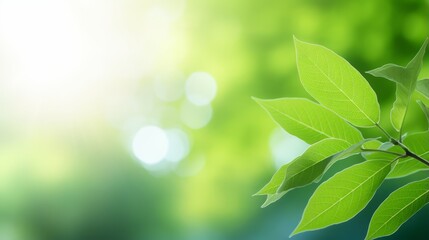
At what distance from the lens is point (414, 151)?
33 cm

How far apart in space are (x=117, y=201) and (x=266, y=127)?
0.91 meters

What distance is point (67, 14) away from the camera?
3.64 metres

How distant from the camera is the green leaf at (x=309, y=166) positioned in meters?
0.27

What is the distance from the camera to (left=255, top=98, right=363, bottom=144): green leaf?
12.1 inches

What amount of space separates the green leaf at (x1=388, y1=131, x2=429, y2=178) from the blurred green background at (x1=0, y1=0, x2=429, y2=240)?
7.71 feet

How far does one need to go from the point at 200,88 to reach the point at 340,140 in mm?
2847

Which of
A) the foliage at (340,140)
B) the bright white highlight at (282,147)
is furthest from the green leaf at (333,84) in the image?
the bright white highlight at (282,147)

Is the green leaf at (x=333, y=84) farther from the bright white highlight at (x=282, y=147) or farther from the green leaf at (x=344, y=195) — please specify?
the bright white highlight at (x=282, y=147)

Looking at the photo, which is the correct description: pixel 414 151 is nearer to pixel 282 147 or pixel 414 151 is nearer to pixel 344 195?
pixel 344 195

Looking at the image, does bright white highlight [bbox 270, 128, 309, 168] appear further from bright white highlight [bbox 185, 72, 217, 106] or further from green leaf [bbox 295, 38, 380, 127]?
green leaf [bbox 295, 38, 380, 127]

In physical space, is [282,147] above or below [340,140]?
below

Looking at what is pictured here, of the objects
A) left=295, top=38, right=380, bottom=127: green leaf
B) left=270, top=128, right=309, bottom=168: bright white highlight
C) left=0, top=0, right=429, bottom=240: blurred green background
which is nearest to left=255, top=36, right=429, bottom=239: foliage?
left=295, top=38, right=380, bottom=127: green leaf

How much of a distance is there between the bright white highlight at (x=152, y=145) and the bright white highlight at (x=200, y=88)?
9.9 inches

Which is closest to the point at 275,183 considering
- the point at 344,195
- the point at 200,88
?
the point at 344,195
